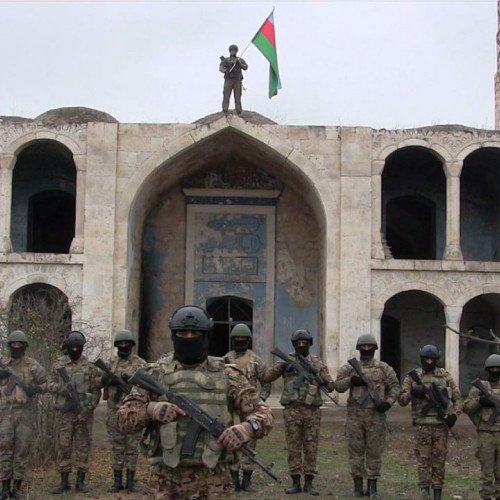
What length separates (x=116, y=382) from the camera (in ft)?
28.8

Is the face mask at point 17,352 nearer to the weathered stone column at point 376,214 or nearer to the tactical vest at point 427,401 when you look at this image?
the tactical vest at point 427,401

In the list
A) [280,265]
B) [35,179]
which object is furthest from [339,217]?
[35,179]

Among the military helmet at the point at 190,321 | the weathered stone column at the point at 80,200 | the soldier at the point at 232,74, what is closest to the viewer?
the military helmet at the point at 190,321

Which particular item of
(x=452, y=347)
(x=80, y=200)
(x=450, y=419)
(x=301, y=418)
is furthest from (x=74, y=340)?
(x=452, y=347)

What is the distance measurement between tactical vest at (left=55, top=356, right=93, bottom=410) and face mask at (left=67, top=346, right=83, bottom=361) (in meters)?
0.05

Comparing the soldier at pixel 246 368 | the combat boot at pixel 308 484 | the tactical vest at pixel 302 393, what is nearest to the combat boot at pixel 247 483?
the soldier at pixel 246 368

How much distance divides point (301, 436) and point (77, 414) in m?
2.45

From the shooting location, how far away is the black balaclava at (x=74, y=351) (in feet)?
28.5

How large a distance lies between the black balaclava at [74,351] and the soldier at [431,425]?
11.4 ft

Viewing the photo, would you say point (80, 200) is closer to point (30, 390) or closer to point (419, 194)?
point (419, 194)

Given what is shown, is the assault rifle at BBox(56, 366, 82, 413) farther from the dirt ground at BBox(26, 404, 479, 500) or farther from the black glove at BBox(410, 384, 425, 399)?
the black glove at BBox(410, 384, 425, 399)

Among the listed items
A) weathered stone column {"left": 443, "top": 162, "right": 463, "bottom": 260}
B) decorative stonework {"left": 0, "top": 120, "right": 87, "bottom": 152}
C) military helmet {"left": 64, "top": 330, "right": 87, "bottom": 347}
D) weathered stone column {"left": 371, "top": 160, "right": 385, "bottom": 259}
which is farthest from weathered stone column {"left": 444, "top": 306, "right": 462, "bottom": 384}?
military helmet {"left": 64, "top": 330, "right": 87, "bottom": 347}

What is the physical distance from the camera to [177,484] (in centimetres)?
486

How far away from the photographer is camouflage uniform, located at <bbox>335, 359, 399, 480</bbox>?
27.8 feet
